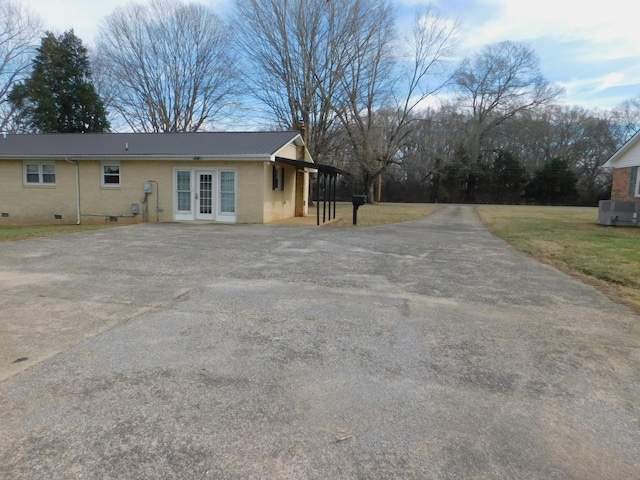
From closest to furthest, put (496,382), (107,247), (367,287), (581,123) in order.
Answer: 1. (496,382)
2. (367,287)
3. (107,247)
4. (581,123)

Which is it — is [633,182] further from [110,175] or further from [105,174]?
[105,174]

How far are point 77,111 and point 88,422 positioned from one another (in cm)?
3678

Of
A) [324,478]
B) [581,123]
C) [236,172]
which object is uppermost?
[581,123]

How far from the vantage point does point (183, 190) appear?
15.2 metres

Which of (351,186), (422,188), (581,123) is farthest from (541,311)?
(581,123)

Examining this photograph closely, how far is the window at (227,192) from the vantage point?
49.0 feet

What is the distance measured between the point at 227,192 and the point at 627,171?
58.8ft

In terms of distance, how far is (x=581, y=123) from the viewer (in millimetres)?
50844

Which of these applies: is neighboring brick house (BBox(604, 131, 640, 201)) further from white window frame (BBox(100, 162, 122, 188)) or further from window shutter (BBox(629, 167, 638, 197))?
white window frame (BBox(100, 162, 122, 188))

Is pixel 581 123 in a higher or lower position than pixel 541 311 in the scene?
higher

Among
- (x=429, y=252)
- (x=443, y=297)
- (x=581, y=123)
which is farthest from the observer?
(x=581, y=123)

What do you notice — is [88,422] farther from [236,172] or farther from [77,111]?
[77,111]

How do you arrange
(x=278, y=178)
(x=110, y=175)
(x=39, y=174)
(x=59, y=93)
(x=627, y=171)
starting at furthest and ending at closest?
(x=59, y=93)
(x=627, y=171)
(x=278, y=178)
(x=39, y=174)
(x=110, y=175)

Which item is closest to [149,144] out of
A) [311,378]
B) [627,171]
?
[311,378]
